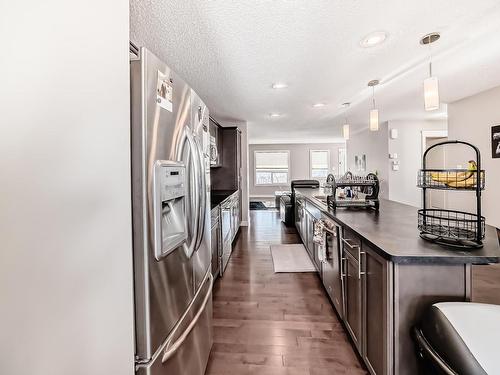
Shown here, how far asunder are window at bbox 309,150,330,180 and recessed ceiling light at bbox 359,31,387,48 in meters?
8.92

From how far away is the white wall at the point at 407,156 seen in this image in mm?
5918

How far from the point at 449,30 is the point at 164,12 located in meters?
2.19

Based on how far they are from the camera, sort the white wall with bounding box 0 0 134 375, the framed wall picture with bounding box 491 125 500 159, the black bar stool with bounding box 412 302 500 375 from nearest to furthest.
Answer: the white wall with bounding box 0 0 134 375 → the black bar stool with bounding box 412 302 500 375 → the framed wall picture with bounding box 491 125 500 159

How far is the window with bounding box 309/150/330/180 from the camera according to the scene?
11000 millimetres

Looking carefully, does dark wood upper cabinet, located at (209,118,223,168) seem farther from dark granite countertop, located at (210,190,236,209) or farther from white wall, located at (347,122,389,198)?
white wall, located at (347,122,389,198)

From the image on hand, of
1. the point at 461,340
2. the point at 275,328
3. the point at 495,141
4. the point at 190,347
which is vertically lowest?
the point at 275,328

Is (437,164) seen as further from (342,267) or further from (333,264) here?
(342,267)

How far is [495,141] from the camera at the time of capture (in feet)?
11.9

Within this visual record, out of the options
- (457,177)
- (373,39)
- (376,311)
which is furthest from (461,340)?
(373,39)

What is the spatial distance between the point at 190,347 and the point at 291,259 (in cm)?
260

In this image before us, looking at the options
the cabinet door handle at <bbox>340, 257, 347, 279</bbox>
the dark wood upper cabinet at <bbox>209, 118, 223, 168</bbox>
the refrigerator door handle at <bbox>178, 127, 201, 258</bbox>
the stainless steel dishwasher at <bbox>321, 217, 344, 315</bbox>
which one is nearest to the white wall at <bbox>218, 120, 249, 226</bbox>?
the dark wood upper cabinet at <bbox>209, 118, 223, 168</bbox>

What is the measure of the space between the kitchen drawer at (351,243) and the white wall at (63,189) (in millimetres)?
1317

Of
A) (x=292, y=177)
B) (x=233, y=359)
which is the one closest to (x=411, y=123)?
(x=292, y=177)

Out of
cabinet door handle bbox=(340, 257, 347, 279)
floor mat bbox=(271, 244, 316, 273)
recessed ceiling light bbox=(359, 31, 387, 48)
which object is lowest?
floor mat bbox=(271, 244, 316, 273)
